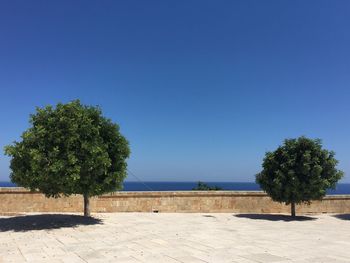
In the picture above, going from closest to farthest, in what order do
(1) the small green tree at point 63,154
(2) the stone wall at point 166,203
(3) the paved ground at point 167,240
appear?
(3) the paved ground at point 167,240
(1) the small green tree at point 63,154
(2) the stone wall at point 166,203

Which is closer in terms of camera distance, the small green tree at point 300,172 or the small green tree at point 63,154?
the small green tree at point 63,154

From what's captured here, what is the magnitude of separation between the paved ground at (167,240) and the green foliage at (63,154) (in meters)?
1.60

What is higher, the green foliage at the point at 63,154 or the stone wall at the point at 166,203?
the green foliage at the point at 63,154

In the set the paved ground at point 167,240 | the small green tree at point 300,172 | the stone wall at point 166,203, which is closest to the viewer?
the paved ground at point 167,240

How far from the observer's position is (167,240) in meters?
12.6

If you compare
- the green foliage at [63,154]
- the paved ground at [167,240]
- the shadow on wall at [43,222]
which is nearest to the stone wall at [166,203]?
the paved ground at [167,240]

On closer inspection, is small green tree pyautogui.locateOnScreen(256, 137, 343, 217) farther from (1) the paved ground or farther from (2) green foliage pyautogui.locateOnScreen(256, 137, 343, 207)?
(1) the paved ground

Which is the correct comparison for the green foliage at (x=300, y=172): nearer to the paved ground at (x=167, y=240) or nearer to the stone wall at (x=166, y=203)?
the paved ground at (x=167, y=240)

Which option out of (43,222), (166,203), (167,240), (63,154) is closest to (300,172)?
(166,203)

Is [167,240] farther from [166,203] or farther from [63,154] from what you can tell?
[166,203]

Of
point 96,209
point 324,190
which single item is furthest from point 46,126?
point 324,190

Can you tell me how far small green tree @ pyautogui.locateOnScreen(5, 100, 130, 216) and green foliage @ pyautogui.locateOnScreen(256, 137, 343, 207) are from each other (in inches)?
346

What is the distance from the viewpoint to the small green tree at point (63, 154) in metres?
14.0

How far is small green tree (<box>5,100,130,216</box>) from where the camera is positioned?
45.9 ft
